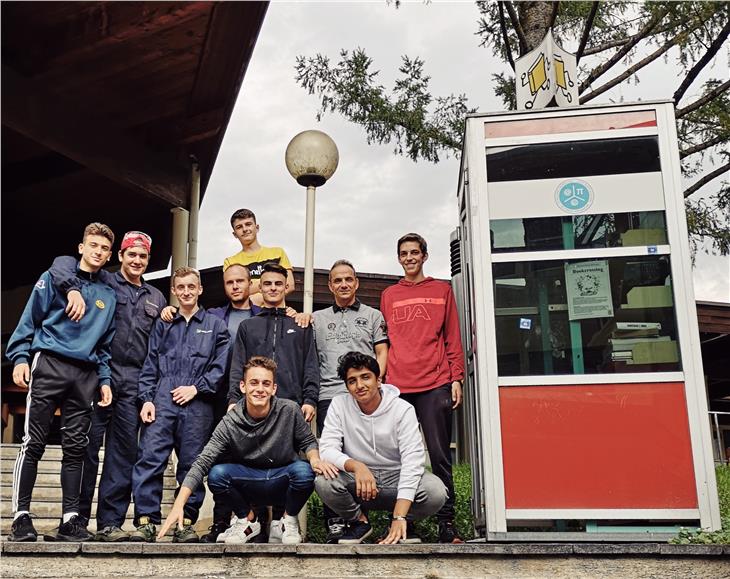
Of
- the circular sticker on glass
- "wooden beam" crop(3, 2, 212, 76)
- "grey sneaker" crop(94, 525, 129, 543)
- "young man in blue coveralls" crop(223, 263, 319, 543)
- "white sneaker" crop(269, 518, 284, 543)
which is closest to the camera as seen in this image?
"grey sneaker" crop(94, 525, 129, 543)

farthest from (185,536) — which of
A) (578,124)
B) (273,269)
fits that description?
(578,124)

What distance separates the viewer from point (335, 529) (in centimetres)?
409

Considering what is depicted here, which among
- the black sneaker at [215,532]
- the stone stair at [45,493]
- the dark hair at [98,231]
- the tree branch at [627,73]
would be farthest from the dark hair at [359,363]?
the tree branch at [627,73]

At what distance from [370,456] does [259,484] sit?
23.7 inches

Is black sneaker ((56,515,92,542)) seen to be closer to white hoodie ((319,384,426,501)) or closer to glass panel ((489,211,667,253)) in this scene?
white hoodie ((319,384,426,501))

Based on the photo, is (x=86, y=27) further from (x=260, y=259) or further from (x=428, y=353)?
(x=428, y=353)

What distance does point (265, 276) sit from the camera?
4.58m

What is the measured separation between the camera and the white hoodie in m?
3.98

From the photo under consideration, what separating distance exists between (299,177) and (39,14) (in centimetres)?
240

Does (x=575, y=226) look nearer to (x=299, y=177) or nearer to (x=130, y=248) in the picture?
(x=299, y=177)

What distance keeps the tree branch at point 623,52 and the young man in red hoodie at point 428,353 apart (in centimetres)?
449

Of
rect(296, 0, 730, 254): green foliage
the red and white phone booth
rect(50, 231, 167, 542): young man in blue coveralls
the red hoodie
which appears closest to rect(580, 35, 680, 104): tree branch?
rect(296, 0, 730, 254): green foliage

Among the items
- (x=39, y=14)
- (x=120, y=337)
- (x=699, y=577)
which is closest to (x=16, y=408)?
(x=39, y=14)

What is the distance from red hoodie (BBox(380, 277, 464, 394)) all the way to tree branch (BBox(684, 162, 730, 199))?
15.3 ft
